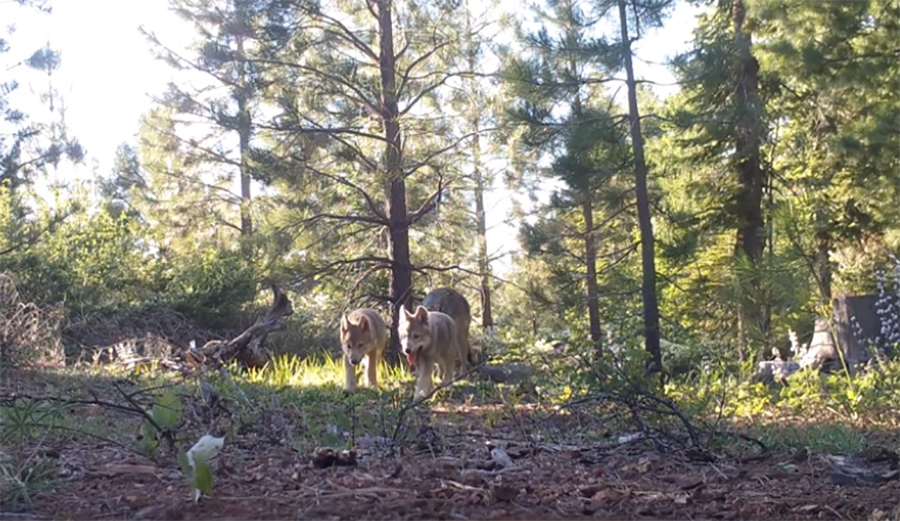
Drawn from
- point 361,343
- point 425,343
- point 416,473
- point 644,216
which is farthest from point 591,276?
point 416,473

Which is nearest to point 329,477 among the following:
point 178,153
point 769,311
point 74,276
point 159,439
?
point 159,439

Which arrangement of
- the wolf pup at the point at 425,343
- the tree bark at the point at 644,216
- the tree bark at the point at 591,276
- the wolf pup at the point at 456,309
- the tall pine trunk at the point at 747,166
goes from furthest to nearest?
the tall pine trunk at the point at 747,166, the wolf pup at the point at 456,309, the tree bark at the point at 591,276, the wolf pup at the point at 425,343, the tree bark at the point at 644,216

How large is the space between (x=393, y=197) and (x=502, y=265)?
2.11 meters

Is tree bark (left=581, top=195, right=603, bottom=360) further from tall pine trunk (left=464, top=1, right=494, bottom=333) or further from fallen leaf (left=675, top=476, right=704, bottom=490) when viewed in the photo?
fallen leaf (left=675, top=476, right=704, bottom=490)

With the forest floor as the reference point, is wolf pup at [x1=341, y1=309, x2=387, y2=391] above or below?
above

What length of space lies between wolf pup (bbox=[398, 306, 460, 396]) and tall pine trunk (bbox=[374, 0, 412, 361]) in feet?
9.58

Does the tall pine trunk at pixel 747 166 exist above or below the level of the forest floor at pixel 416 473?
above

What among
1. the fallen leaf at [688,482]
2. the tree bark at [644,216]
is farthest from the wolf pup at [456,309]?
the fallen leaf at [688,482]

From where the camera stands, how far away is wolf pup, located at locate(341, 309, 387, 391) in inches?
428

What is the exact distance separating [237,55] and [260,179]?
198cm

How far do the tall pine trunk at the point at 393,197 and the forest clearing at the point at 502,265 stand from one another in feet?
0.21

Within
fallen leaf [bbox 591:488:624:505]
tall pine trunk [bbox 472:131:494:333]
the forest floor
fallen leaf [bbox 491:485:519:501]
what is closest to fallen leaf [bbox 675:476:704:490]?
the forest floor

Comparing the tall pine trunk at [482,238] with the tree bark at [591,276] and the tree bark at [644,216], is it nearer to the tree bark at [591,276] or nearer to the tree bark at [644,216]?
the tree bark at [591,276]

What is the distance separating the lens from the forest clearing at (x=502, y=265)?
16.9ft
